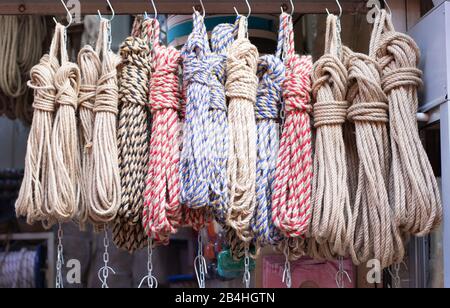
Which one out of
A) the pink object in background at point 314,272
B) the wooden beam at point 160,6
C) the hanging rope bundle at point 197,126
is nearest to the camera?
the hanging rope bundle at point 197,126

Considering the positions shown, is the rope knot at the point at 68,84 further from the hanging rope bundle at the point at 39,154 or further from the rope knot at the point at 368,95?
the rope knot at the point at 368,95

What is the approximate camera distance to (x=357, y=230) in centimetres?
194

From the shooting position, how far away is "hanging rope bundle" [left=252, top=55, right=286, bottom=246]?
1.96 metres

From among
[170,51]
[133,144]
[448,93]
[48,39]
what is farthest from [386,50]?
[48,39]

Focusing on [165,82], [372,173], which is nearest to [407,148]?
[372,173]

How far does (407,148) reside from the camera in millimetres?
1901

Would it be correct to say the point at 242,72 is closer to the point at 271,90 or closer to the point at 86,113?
the point at 271,90

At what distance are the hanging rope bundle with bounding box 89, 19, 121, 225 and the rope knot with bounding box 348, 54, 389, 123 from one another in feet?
2.16

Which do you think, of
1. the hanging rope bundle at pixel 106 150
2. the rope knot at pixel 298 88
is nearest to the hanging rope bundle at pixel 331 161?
the rope knot at pixel 298 88

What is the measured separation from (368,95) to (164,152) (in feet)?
1.91

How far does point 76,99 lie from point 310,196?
0.71 metres

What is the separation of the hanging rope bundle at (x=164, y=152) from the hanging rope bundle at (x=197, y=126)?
4 cm

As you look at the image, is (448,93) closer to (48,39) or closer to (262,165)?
(262,165)

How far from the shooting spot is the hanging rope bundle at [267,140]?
1.96 metres
